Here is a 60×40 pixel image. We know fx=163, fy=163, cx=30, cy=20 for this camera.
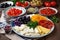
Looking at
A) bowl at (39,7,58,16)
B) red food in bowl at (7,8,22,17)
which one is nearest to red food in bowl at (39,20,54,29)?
bowl at (39,7,58,16)

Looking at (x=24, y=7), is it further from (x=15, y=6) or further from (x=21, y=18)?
(x=21, y=18)

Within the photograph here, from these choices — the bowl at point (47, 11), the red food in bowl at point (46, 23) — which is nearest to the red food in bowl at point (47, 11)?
the bowl at point (47, 11)

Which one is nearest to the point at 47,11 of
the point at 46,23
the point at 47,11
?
the point at 47,11

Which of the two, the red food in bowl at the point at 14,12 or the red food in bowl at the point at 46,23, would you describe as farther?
the red food in bowl at the point at 14,12

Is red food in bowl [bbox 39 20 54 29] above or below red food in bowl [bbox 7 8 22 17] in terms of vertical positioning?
below

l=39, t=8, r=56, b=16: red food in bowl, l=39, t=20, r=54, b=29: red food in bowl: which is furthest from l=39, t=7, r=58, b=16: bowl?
l=39, t=20, r=54, b=29: red food in bowl

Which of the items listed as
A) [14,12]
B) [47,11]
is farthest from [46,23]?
[14,12]

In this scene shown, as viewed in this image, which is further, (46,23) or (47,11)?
(47,11)

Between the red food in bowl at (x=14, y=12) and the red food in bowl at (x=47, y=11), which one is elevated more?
the red food in bowl at (x=14, y=12)

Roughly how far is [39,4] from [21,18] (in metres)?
0.35

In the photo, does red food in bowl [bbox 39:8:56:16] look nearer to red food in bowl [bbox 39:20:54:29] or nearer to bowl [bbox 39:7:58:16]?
bowl [bbox 39:7:58:16]

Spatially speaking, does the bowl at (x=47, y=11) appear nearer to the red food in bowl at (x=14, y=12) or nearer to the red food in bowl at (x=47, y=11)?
the red food in bowl at (x=47, y=11)

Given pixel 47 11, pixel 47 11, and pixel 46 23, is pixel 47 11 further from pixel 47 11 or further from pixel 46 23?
pixel 46 23

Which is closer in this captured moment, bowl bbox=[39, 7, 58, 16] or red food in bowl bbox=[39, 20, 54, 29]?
red food in bowl bbox=[39, 20, 54, 29]
